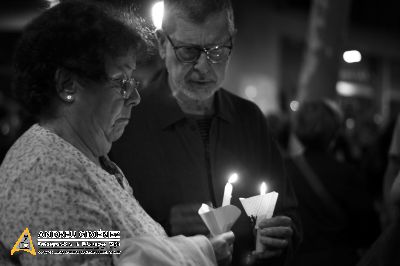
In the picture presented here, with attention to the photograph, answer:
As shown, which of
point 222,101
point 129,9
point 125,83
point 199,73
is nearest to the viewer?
point 125,83

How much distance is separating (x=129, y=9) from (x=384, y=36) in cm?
1966

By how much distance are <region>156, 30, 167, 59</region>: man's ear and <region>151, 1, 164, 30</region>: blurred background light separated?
0.07 metres

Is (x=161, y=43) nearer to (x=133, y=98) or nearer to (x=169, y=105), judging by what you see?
(x=169, y=105)

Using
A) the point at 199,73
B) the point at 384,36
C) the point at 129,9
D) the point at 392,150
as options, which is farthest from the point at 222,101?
the point at 384,36

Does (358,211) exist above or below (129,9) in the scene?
below

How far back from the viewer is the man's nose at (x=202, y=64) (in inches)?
91.7

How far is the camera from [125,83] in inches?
69.5

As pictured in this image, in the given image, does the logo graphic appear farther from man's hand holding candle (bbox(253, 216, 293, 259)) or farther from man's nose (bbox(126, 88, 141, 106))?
man's hand holding candle (bbox(253, 216, 293, 259))

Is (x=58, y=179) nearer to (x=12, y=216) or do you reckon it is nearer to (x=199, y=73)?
(x=12, y=216)

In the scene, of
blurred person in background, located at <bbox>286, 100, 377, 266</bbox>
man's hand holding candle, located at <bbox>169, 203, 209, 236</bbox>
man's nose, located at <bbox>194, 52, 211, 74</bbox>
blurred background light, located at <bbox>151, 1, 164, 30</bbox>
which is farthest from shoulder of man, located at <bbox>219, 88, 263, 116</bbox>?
blurred person in background, located at <bbox>286, 100, 377, 266</bbox>

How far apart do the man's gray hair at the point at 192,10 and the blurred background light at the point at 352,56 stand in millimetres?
17837

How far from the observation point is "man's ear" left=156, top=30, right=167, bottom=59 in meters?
2.42

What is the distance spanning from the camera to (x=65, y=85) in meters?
1.65

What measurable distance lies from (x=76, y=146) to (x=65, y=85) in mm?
209
